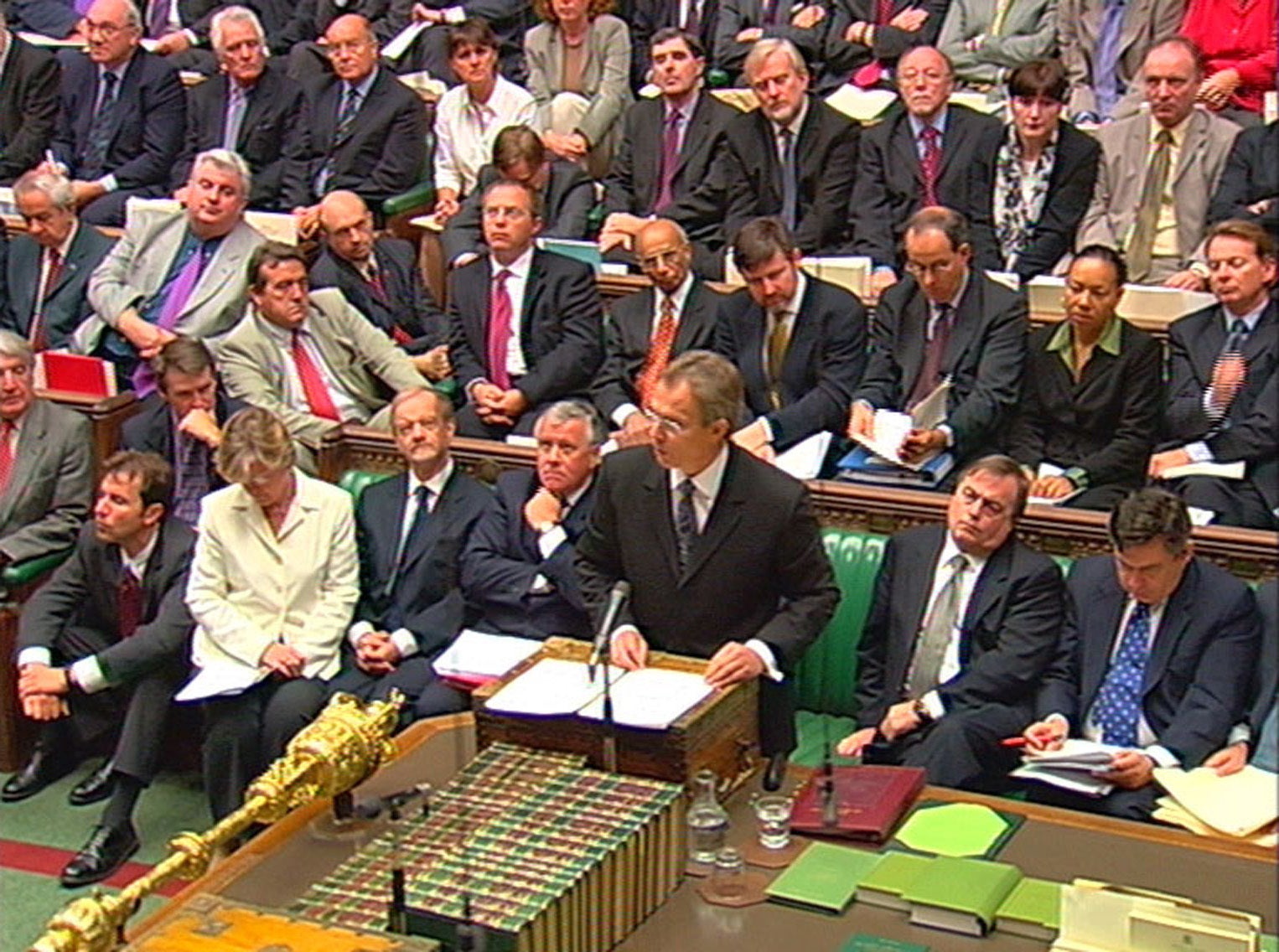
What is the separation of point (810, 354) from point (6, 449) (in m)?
2.25

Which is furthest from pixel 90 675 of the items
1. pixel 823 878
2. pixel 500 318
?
pixel 823 878

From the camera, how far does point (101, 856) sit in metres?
5.05

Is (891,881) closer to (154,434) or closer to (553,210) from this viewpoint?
(154,434)

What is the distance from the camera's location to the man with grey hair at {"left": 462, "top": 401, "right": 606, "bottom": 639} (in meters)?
5.03

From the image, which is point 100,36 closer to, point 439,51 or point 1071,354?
point 439,51

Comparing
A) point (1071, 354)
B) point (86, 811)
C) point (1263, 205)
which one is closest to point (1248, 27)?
point (1263, 205)

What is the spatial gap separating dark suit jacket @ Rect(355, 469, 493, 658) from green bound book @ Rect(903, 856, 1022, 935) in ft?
6.54

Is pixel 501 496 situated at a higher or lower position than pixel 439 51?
lower

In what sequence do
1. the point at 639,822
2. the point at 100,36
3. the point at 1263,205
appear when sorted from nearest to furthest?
the point at 639,822
the point at 1263,205
the point at 100,36

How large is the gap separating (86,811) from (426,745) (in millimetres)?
1650

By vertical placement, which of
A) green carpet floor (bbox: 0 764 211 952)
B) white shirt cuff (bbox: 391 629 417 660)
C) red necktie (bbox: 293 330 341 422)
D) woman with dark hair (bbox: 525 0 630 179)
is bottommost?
green carpet floor (bbox: 0 764 211 952)

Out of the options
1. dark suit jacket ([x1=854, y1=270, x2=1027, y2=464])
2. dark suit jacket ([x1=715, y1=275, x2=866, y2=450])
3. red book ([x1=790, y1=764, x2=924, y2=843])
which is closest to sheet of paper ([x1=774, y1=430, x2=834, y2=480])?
dark suit jacket ([x1=715, y1=275, x2=866, y2=450])

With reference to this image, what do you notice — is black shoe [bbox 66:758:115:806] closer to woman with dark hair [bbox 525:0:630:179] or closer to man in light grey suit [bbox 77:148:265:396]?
man in light grey suit [bbox 77:148:265:396]

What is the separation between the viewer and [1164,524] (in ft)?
13.9
